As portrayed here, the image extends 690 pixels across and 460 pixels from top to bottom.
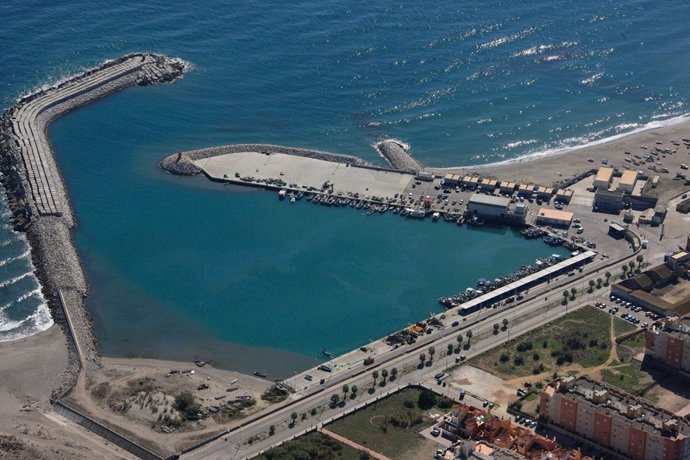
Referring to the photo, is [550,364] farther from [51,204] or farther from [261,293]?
[51,204]

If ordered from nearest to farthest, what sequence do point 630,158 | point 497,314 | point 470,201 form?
point 497,314 → point 470,201 → point 630,158

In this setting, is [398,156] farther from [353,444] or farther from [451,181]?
[353,444]

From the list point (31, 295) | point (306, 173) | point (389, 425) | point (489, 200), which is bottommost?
point (389, 425)

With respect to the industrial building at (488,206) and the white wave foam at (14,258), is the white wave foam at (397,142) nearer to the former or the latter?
the industrial building at (488,206)

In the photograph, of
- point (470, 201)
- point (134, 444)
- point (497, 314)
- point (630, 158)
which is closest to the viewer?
point (134, 444)

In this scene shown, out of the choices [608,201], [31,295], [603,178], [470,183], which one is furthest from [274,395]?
[603,178]

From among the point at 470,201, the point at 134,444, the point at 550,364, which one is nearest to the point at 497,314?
the point at 550,364

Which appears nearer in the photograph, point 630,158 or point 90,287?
point 90,287
